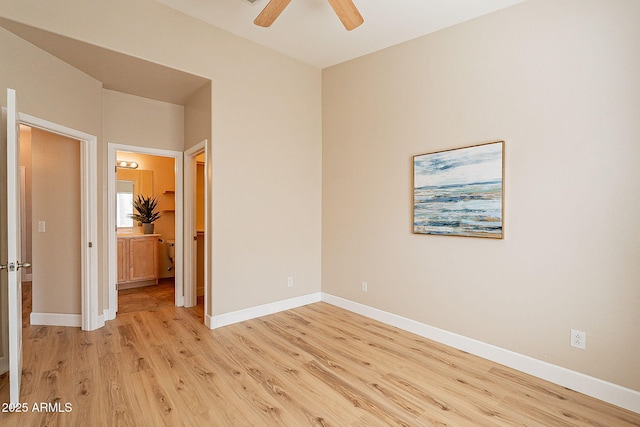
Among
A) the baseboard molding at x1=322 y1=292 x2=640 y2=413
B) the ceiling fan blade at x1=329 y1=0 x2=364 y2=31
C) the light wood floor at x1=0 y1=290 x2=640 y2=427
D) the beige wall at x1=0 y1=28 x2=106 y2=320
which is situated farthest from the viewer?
the beige wall at x1=0 y1=28 x2=106 y2=320

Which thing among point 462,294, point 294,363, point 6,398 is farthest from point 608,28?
point 6,398

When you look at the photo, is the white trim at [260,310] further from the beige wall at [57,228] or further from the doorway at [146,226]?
the doorway at [146,226]

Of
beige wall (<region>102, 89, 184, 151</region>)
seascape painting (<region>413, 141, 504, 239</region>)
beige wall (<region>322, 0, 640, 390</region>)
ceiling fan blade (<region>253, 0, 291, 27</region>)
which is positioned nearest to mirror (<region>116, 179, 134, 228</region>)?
beige wall (<region>102, 89, 184, 151</region>)

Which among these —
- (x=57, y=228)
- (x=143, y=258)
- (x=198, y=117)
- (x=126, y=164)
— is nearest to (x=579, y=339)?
(x=198, y=117)

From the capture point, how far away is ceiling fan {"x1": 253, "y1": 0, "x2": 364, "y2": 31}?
7.96 ft

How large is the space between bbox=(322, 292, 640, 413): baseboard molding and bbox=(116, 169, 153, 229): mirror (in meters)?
4.96

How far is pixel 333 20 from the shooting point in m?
3.27

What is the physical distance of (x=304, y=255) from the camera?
450 cm

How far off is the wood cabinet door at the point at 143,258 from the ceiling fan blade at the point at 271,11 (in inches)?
168

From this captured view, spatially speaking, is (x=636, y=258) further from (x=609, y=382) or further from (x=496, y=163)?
(x=496, y=163)

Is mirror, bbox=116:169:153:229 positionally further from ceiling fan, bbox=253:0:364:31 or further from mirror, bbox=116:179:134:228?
ceiling fan, bbox=253:0:364:31

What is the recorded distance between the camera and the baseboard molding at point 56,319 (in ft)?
11.8

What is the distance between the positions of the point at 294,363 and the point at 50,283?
3079 millimetres

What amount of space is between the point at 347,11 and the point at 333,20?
88 centimetres
